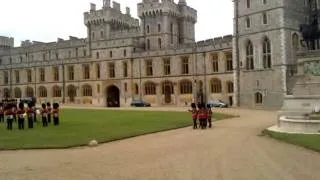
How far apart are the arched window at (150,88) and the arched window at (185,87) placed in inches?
183

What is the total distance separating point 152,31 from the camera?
75312 millimetres

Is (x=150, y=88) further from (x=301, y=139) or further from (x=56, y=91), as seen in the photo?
(x=301, y=139)

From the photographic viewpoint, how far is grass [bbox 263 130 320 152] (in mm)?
15984

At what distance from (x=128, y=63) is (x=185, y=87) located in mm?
10410

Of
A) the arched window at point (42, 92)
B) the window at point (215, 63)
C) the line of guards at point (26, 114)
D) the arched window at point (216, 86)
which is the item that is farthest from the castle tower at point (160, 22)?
the line of guards at point (26, 114)

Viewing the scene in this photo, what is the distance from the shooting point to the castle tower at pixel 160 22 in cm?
7400

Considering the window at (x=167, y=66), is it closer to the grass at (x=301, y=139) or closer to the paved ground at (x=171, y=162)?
the grass at (x=301, y=139)

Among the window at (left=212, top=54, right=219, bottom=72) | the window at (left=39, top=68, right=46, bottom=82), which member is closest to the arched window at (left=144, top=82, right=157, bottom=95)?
the window at (left=212, top=54, right=219, bottom=72)

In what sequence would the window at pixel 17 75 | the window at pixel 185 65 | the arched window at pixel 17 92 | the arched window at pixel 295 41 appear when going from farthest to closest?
1. the arched window at pixel 17 92
2. the window at pixel 17 75
3. the window at pixel 185 65
4. the arched window at pixel 295 41

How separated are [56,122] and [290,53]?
1187 inches

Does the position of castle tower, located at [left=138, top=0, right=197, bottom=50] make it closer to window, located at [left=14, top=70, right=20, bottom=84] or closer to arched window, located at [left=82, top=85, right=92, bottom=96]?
arched window, located at [left=82, top=85, right=92, bottom=96]

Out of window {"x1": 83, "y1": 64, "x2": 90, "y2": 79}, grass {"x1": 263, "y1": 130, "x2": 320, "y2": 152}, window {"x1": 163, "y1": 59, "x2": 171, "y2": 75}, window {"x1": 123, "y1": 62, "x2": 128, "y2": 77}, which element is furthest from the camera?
window {"x1": 83, "y1": 64, "x2": 90, "y2": 79}

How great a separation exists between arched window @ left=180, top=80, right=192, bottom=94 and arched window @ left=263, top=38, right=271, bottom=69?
17.1 meters

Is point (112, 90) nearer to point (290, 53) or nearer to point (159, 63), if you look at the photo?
point (159, 63)
